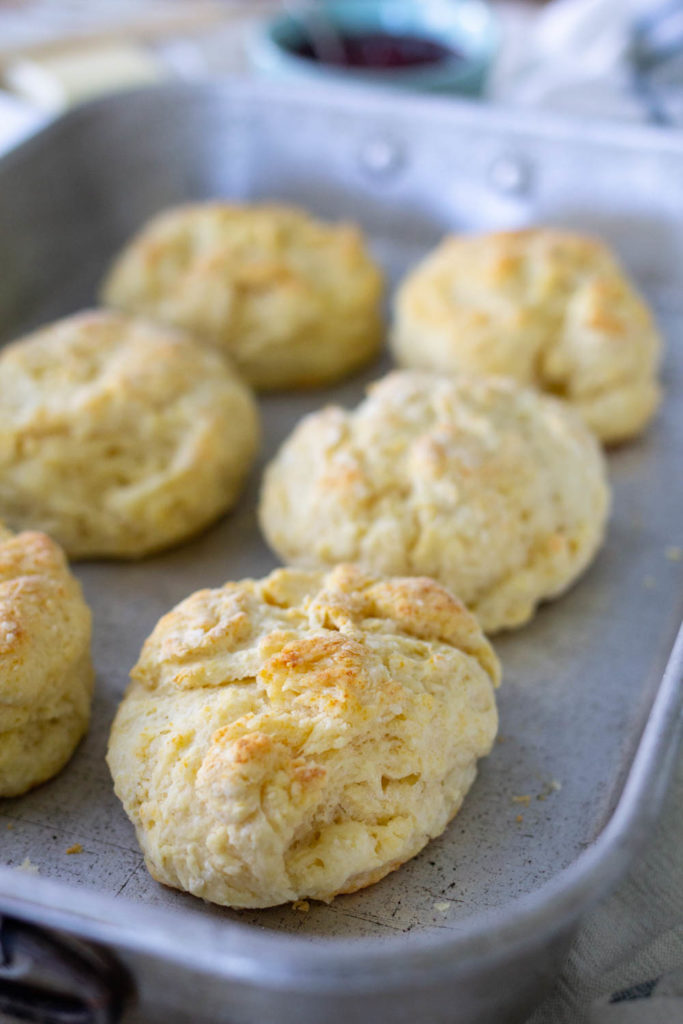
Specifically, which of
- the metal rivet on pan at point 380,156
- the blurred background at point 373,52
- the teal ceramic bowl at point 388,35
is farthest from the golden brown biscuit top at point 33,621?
the teal ceramic bowl at point 388,35

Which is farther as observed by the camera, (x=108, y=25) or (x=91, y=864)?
(x=108, y=25)

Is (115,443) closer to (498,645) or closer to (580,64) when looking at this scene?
(498,645)

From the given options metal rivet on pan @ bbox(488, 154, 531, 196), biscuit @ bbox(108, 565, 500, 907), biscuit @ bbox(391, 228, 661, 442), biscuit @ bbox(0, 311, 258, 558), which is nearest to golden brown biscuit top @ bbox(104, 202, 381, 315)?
biscuit @ bbox(391, 228, 661, 442)

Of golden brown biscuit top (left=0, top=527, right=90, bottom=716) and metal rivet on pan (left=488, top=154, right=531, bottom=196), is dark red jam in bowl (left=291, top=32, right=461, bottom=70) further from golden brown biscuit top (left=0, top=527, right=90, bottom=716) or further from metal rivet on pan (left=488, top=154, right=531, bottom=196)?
golden brown biscuit top (left=0, top=527, right=90, bottom=716)

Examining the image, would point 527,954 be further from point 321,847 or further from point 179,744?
point 179,744

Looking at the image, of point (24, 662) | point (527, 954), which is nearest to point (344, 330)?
point (24, 662)

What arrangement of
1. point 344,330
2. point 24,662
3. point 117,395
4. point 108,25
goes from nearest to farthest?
point 24,662, point 117,395, point 344,330, point 108,25

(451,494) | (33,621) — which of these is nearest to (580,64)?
(451,494)
